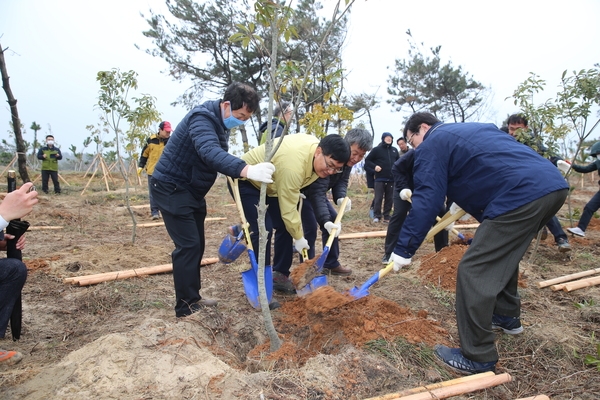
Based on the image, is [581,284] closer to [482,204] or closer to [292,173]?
[482,204]

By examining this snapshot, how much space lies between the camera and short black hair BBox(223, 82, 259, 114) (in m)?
2.84

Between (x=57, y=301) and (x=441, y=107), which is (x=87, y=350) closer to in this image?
(x=57, y=301)

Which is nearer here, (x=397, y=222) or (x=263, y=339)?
(x=263, y=339)

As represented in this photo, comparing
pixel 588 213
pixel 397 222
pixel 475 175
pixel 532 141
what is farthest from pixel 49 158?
pixel 588 213

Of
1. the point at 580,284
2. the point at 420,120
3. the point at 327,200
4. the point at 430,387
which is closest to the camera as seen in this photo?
the point at 430,387

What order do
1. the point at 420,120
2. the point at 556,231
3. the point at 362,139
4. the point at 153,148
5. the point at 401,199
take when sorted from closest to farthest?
the point at 420,120 → the point at 362,139 → the point at 401,199 → the point at 556,231 → the point at 153,148

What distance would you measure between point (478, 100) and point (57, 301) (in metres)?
19.0

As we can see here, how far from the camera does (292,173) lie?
2.99m

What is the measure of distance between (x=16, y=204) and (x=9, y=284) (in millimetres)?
774

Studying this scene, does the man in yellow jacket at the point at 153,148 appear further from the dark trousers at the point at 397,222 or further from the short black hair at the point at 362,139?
the short black hair at the point at 362,139

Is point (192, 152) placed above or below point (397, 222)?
above

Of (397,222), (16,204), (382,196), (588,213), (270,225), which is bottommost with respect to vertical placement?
(588,213)

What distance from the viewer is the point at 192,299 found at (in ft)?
9.84

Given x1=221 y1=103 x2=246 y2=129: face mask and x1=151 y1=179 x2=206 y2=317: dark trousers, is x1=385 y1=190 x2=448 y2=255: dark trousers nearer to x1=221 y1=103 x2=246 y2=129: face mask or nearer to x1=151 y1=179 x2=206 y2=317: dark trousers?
x1=221 y1=103 x2=246 y2=129: face mask
